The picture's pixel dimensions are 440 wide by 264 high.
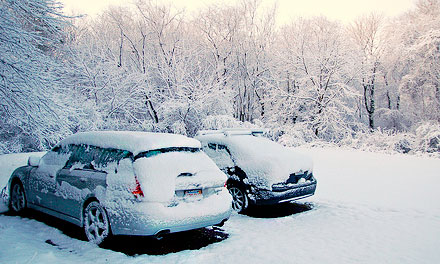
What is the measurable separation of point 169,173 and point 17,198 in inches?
144

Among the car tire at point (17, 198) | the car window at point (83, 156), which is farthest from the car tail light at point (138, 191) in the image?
the car tire at point (17, 198)

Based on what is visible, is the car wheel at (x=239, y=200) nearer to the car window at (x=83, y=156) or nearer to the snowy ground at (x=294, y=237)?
the snowy ground at (x=294, y=237)

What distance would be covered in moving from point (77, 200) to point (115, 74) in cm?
1678

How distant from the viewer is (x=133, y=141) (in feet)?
16.7

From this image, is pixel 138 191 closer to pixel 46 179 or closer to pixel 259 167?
pixel 46 179

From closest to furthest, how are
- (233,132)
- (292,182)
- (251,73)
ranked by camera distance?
(292,182) → (233,132) → (251,73)

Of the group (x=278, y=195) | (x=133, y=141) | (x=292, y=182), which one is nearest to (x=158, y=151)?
(x=133, y=141)

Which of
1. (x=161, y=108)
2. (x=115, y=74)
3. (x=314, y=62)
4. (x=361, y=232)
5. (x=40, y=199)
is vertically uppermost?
(x=314, y=62)

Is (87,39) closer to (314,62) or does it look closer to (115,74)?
(115,74)

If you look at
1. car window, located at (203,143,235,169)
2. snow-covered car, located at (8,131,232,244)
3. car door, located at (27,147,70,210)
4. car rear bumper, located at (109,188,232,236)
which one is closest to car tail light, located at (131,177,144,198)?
snow-covered car, located at (8,131,232,244)

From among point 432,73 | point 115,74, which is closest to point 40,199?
point 115,74

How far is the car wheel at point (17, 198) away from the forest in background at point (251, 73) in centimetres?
787

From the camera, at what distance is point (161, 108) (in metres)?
21.7

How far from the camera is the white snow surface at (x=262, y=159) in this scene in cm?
669
